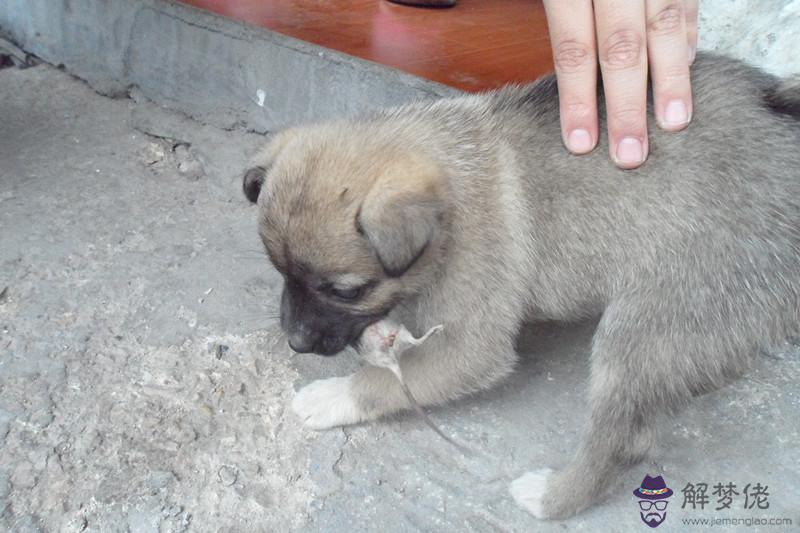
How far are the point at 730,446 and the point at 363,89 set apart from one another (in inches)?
88.3

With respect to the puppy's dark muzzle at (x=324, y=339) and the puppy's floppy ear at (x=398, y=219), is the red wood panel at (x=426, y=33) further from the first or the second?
the puppy's dark muzzle at (x=324, y=339)

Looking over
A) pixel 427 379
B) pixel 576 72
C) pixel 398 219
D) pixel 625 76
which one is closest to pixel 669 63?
pixel 625 76

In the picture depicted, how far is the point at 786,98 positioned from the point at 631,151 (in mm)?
441

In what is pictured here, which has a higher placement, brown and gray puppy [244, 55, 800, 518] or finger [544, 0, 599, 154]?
finger [544, 0, 599, 154]

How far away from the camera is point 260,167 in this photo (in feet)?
7.55

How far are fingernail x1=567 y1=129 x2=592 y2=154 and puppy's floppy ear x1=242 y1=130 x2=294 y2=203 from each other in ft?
2.90

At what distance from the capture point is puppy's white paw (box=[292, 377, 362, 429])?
7.67ft

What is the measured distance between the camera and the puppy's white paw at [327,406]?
2338 millimetres

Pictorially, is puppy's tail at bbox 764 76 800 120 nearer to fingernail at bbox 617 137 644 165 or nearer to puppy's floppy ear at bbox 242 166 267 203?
fingernail at bbox 617 137 644 165

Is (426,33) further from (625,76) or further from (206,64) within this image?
(625,76)

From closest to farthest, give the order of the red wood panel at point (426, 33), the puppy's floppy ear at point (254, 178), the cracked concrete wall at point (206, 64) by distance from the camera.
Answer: the puppy's floppy ear at point (254, 178) → the cracked concrete wall at point (206, 64) → the red wood panel at point (426, 33)

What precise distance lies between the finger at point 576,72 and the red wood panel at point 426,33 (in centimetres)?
138

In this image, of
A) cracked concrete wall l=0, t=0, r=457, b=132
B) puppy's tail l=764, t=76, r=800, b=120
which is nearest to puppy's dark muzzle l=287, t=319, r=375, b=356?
puppy's tail l=764, t=76, r=800, b=120

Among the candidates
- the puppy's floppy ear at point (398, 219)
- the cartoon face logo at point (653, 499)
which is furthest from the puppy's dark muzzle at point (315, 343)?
the cartoon face logo at point (653, 499)
